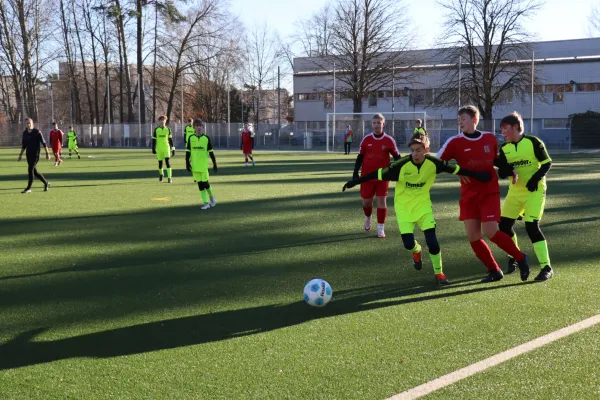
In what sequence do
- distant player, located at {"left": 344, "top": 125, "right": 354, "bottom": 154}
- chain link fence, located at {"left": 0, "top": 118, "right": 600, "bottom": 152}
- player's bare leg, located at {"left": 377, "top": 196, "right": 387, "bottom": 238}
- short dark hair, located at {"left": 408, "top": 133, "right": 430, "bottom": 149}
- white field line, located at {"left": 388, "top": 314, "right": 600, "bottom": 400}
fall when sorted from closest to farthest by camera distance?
white field line, located at {"left": 388, "top": 314, "right": 600, "bottom": 400} < short dark hair, located at {"left": 408, "top": 133, "right": 430, "bottom": 149} < player's bare leg, located at {"left": 377, "top": 196, "right": 387, "bottom": 238} < distant player, located at {"left": 344, "top": 125, "right": 354, "bottom": 154} < chain link fence, located at {"left": 0, "top": 118, "right": 600, "bottom": 152}

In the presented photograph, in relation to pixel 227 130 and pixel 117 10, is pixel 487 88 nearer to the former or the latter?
pixel 227 130

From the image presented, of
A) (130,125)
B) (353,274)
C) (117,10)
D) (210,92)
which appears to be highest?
(117,10)

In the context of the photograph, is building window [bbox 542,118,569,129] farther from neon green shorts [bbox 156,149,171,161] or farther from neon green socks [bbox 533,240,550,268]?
neon green socks [bbox 533,240,550,268]

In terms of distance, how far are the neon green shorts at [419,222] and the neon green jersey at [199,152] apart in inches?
281

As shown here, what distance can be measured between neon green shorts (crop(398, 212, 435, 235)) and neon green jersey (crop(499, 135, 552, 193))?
113 centimetres

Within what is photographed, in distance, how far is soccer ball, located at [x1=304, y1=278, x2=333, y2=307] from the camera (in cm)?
554

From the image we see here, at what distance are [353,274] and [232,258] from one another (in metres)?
1.83

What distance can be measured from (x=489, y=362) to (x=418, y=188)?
2690mm

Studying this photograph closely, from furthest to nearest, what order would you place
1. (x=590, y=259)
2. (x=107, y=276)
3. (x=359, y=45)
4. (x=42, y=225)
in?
(x=359, y=45)
(x=42, y=225)
(x=590, y=259)
(x=107, y=276)

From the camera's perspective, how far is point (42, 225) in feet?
35.0

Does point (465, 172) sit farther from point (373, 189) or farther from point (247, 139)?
point (247, 139)

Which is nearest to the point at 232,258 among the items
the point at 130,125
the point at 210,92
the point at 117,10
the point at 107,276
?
the point at 107,276

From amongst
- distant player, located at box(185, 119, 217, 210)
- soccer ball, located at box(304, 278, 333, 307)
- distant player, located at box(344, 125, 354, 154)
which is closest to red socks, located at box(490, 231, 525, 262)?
soccer ball, located at box(304, 278, 333, 307)

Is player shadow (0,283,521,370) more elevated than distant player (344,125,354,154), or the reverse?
distant player (344,125,354,154)
